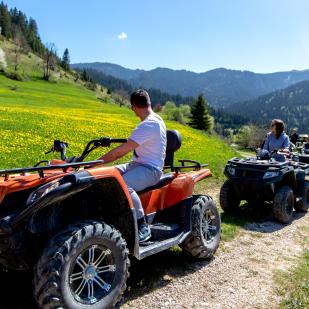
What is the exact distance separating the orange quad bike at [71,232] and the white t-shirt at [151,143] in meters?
0.42

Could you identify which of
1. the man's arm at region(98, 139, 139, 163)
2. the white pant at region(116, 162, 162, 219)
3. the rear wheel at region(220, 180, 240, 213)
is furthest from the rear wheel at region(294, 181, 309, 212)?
the man's arm at region(98, 139, 139, 163)

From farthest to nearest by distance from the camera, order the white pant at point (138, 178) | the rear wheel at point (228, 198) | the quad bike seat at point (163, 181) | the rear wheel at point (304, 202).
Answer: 1. the rear wheel at point (304, 202)
2. the rear wheel at point (228, 198)
3. the quad bike seat at point (163, 181)
4. the white pant at point (138, 178)

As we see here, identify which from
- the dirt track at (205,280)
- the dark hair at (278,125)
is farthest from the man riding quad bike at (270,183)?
the dirt track at (205,280)

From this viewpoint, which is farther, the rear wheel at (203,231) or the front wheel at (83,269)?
the rear wheel at (203,231)

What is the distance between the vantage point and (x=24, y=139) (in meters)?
17.7

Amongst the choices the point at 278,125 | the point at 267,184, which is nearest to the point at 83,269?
the point at 267,184

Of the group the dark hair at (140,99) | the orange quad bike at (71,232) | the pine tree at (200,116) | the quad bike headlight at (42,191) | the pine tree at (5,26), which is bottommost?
the pine tree at (200,116)

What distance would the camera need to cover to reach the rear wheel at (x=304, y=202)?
10881mm

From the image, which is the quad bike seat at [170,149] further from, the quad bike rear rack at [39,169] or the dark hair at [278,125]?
the dark hair at [278,125]

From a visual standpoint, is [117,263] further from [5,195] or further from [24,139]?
[24,139]

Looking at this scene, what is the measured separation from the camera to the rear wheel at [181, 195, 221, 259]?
20.7 ft

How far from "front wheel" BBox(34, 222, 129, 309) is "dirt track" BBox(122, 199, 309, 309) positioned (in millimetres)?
505

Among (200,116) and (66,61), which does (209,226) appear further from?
(66,61)

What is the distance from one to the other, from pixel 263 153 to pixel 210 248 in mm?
4415
